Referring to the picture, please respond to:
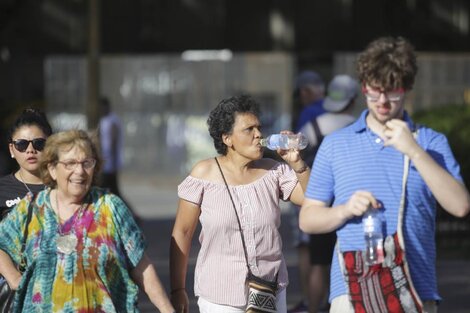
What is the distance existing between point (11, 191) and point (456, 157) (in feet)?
29.4

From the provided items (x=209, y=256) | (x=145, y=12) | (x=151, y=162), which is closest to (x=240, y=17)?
(x=145, y=12)

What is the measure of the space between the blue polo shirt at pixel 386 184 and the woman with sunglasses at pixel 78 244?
0.98 m

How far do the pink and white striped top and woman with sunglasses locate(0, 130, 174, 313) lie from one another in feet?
2.02

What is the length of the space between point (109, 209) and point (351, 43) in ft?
68.2

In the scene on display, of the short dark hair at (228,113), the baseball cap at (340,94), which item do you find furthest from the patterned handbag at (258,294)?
the baseball cap at (340,94)

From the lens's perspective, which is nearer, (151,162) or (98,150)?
(98,150)

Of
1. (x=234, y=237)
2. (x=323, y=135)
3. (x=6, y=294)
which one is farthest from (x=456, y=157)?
(x=6, y=294)

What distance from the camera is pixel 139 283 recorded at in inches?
218

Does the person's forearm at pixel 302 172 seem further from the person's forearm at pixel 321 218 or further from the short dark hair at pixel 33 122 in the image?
the short dark hair at pixel 33 122

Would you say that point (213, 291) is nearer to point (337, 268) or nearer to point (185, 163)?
point (337, 268)

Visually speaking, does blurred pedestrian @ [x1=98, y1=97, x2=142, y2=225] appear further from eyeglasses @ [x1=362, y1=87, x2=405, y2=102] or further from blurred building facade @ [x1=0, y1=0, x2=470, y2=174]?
eyeglasses @ [x1=362, y1=87, x2=405, y2=102]

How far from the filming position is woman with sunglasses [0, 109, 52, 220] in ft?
21.3

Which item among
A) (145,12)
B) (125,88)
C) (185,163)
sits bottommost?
(185,163)

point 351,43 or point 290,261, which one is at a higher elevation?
point 351,43
